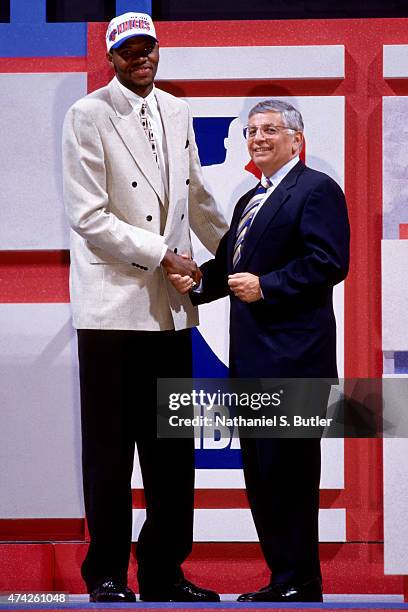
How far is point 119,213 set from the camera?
2273 mm

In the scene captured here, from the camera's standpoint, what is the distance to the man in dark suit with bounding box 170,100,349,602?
2.27m

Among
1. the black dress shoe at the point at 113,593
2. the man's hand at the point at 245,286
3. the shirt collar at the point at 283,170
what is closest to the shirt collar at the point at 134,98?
the shirt collar at the point at 283,170

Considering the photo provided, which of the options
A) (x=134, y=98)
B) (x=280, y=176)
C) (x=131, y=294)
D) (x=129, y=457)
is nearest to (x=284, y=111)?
(x=280, y=176)

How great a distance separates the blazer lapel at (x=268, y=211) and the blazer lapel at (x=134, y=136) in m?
0.26

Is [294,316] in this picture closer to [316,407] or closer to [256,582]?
[316,407]

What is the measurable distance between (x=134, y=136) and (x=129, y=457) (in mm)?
836

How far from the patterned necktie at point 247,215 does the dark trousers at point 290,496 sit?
1.35 feet

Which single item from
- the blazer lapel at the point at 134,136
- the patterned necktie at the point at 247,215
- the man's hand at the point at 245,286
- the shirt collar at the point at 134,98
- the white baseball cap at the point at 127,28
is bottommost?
the man's hand at the point at 245,286

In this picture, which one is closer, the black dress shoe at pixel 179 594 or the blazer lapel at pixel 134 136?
the blazer lapel at pixel 134 136

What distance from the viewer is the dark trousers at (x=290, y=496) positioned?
90.7 inches

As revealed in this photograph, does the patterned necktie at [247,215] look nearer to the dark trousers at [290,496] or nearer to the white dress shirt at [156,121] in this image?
the white dress shirt at [156,121]

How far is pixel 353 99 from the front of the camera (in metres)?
2.39

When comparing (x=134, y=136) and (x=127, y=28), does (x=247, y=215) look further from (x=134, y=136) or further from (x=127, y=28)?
(x=127, y=28)

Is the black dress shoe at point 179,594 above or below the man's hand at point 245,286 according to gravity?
below
